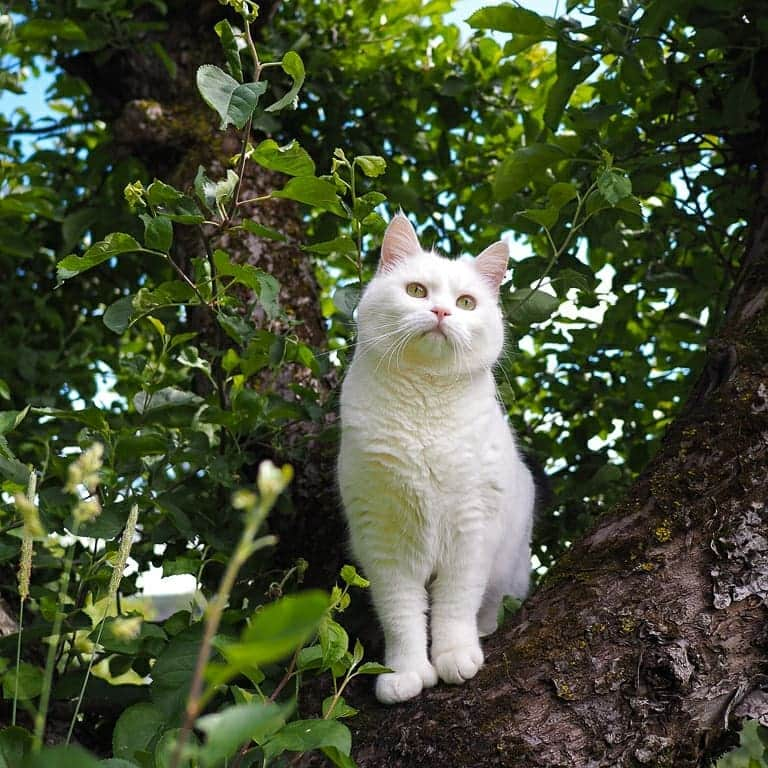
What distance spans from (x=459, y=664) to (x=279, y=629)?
1.54m

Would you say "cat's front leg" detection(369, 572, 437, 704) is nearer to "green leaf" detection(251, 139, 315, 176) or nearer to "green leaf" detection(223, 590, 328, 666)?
"green leaf" detection(251, 139, 315, 176)

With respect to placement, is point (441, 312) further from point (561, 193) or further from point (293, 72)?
point (293, 72)

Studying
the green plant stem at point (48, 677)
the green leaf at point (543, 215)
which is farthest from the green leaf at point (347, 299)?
the green plant stem at point (48, 677)

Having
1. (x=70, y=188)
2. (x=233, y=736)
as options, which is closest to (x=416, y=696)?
(x=233, y=736)

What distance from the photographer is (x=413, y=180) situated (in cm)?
384

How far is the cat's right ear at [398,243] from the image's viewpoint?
2.71 m

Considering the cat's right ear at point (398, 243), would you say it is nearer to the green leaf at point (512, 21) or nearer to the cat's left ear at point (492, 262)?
the cat's left ear at point (492, 262)

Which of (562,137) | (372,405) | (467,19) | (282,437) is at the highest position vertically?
(467,19)

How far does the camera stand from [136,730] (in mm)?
1852

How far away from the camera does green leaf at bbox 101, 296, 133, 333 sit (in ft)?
7.16

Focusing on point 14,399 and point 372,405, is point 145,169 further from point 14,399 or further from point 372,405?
point 372,405

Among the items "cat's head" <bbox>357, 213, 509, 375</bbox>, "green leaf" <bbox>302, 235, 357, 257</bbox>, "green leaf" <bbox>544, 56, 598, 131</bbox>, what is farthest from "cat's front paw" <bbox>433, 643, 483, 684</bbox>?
"green leaf" <bbox>544, 56, 598, 131</bbox>

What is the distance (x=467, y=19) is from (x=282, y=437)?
5.00ft

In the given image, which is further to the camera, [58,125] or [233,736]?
[58,125]
